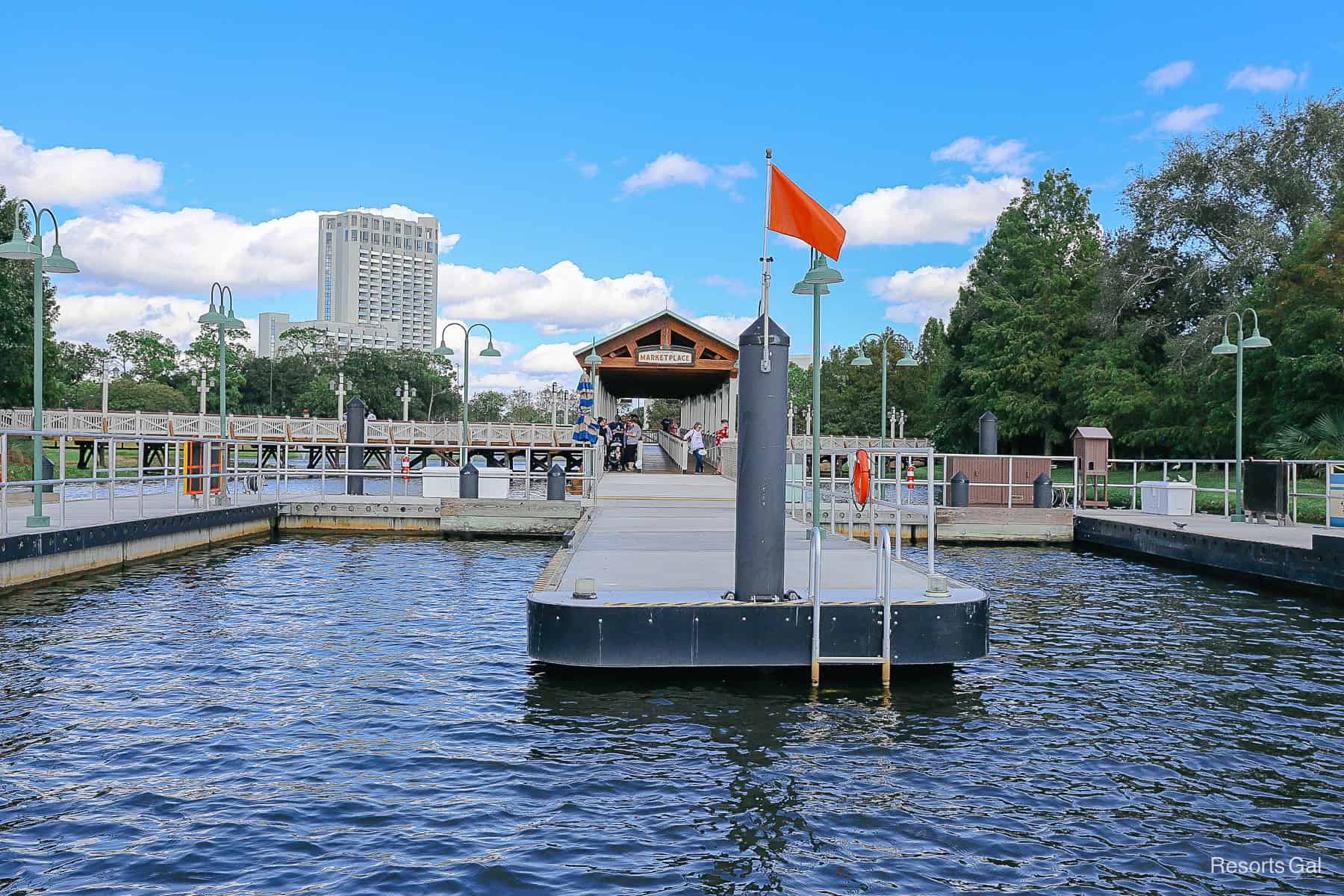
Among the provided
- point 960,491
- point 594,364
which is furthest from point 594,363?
point 960,491

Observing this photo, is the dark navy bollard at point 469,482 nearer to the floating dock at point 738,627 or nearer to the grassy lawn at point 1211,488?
the grassy lawn at point 1211,488

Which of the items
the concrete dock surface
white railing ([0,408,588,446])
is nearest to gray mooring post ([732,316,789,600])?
the concrete dock surface

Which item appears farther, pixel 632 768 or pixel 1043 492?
pixel 1043 492

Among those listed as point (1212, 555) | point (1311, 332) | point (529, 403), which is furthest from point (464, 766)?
point (529, 403)

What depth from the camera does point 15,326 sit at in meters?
46.8

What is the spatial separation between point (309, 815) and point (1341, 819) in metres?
6.48

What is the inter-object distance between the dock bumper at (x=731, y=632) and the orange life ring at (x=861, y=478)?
68.2 inches

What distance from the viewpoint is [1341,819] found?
261 inches

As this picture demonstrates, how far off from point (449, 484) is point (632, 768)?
2160 centimetres

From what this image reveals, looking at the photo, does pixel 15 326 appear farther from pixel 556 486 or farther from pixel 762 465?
pixel 762 465

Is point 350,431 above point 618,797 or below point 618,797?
above

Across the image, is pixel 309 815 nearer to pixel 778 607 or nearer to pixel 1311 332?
pixel 778 607

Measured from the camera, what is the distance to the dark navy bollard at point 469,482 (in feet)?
84.9

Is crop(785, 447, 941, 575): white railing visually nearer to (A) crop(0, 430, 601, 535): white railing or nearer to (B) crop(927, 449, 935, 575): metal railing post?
(B) crop(927, 449, 935, 575): metal railing post
